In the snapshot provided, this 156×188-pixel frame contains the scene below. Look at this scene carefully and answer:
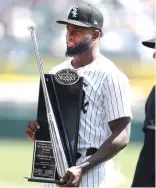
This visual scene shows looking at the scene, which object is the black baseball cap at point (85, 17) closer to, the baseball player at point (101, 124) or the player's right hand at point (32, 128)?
the baseball player at point (101, 124)

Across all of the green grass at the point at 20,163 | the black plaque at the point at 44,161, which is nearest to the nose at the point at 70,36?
the black plaque at the point at 44,161

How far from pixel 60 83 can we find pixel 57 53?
6.18m

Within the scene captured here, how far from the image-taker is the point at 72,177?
316 centimetres

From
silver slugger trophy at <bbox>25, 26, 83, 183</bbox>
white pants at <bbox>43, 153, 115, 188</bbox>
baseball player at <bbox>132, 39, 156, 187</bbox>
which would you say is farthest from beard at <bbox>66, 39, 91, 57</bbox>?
baseball player at <bbox>132, 39, 156, 187</bbox>

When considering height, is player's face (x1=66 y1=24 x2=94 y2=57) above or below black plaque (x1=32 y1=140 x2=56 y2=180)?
Answer: above

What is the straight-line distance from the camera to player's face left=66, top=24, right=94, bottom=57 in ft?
11.2

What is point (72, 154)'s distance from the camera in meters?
3.25

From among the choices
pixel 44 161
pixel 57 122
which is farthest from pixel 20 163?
pixel 57 122

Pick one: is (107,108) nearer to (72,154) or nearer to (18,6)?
(72,154)

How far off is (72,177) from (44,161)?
23cm

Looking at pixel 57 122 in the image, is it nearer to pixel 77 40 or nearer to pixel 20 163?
pixel 77 40

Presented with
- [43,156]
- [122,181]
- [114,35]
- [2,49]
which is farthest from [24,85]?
[43,156]

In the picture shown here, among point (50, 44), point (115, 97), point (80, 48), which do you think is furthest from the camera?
point (50, 44)

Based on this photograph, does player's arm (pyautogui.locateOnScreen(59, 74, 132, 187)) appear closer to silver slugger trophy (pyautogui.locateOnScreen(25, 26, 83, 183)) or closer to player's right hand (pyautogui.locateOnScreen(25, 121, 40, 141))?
silver slugger trophy (pyautogui.locateOnScreen(25, 26, 83, 183))
